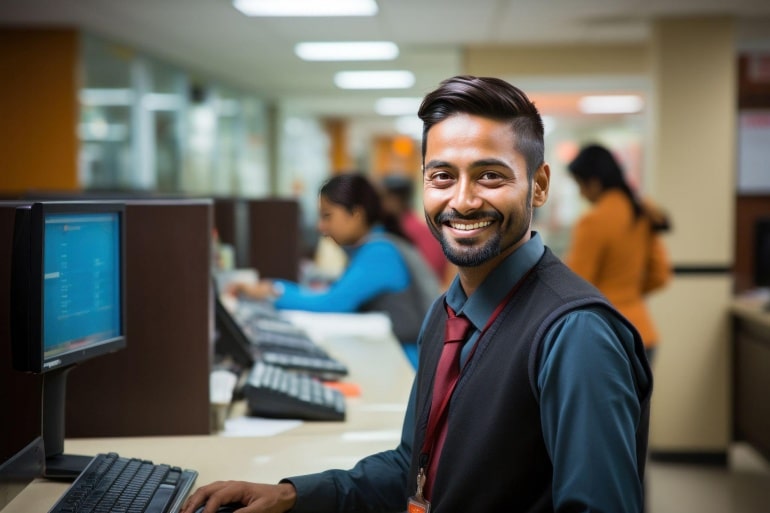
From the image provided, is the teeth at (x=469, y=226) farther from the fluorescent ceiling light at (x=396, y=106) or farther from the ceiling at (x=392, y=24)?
the fluorescent ceiling light at (x=396, y=106)

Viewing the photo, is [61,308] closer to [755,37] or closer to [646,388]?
[646,388]

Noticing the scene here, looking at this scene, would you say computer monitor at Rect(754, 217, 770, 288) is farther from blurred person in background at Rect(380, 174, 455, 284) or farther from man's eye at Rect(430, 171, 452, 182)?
man's eye at Rect(430, 171, 452, 182)

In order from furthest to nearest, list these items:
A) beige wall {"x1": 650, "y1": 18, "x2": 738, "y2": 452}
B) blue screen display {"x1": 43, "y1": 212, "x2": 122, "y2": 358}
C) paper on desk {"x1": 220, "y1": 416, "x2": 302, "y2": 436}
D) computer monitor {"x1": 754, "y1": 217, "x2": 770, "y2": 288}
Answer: beige wall {"x1": 650, "y1": 18, "x2": 738, "y2": 452}, computer monitor {"x1": 754, "y1": 217, "x2": 770, "y2": 288}, paper on desk {"x1": 220, "y1": 416, "x2": 302, "y2": 436}, blue screen display {"x1": 43, "y1": 212, "x2": 122, "y2": 358}

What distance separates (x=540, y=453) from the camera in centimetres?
116

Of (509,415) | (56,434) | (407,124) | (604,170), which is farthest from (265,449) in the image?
(407,124)

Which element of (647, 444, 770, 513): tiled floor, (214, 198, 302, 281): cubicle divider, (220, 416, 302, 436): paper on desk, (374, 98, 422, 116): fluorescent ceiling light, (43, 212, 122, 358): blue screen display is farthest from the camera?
(374, 98, 422, 116): fluorescent ceiling light

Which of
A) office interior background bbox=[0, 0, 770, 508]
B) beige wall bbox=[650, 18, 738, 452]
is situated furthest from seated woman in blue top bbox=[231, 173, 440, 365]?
beige wall bbox=[650, 18, 738, 452]

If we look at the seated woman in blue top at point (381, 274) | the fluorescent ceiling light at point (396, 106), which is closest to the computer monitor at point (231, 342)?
the seated woman in blue top at point (381, 274)

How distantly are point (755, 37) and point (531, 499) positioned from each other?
204 inches

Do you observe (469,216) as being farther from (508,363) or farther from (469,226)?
(508,363)

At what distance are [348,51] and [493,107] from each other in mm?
5894

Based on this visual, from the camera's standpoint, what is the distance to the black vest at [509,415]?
3.77 ft

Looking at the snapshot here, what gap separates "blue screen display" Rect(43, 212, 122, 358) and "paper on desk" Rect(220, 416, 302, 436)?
0.38 meters

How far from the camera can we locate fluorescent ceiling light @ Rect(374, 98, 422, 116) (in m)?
10.8
